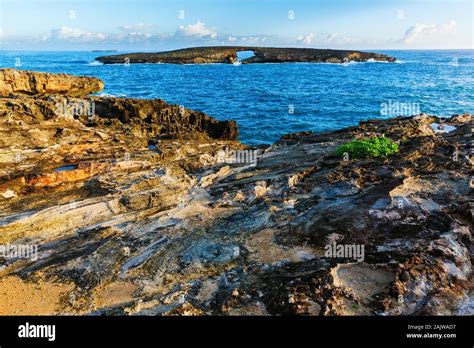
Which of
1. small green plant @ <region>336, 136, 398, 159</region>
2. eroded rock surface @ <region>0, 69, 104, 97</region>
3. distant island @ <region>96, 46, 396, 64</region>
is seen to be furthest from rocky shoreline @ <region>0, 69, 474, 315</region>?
distant island @ <region>96, 46, 396, 64</region>

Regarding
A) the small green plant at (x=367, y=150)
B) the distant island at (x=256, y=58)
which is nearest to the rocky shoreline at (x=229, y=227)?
the small green plant at (x=367, y=150)

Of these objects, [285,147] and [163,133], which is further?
[163,133]

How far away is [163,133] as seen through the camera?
2145 cm

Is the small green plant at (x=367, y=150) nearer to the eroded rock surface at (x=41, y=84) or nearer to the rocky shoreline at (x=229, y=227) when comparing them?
the rocky shoreline at (x=229, y=227)

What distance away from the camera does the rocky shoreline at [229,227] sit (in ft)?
24.0

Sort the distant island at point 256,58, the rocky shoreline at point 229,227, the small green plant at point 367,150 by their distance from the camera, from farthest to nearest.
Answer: the distant island at point 256,58 < the small green plant at point 367,150 < the rocky shoreline at point 229,227

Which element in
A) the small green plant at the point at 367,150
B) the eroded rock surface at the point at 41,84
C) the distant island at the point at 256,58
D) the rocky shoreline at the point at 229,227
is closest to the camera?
the rocky shoreline at the point at 229,227

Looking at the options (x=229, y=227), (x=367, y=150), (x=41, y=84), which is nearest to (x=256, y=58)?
(x=41, y=84)

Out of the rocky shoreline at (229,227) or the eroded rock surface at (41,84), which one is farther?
the eroded rock surface at (41,84)

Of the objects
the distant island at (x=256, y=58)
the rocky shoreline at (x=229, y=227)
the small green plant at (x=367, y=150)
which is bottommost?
the rocky shoreline at (x=229, y=227)

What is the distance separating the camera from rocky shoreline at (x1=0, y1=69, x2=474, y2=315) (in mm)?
7328
